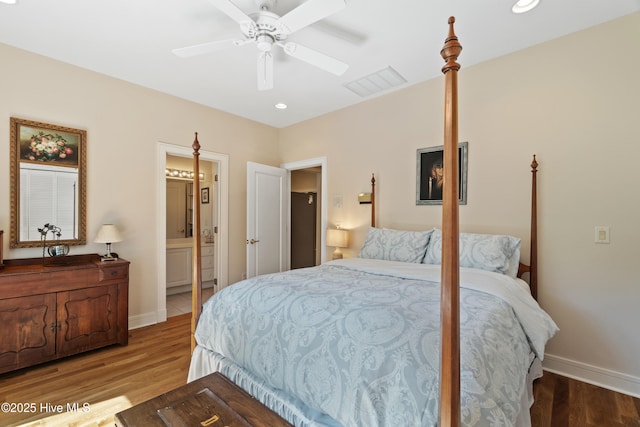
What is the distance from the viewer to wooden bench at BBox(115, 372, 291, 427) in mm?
1199

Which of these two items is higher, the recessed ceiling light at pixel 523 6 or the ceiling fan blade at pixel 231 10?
the recessed ceiling light at pixel 523 6

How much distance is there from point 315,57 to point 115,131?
240 cm

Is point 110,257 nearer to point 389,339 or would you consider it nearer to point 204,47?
point 204,47

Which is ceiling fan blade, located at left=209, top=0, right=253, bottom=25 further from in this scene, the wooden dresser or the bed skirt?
the wooden dresser

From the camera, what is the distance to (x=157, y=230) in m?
3.38

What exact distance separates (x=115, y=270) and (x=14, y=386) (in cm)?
100

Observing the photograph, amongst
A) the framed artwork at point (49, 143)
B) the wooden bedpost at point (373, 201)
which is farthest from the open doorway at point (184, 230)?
the wooden bedpost at point (373, 201)

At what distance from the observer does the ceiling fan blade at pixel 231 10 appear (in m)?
1.58

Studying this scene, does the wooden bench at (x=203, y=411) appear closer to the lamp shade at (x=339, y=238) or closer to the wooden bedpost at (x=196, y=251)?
the wooden bedpost at (x=196, y=251)

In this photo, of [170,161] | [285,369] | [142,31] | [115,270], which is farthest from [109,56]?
[285,369]

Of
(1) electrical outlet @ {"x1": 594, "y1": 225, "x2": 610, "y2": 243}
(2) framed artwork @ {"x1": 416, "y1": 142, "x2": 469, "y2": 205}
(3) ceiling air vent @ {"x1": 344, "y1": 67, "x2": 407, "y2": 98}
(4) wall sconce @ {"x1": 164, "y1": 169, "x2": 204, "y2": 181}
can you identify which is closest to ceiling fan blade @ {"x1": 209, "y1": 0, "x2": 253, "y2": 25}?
(3) ceiling air vent @ {"x1": 344, "y1": 67, "x2": 407, "y2": 98}

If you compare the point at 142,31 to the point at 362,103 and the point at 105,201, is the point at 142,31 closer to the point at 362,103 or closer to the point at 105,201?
the point at 105,201

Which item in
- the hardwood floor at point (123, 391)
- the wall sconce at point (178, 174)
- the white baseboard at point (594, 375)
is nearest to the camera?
the hardwood floor at point (123, 391)

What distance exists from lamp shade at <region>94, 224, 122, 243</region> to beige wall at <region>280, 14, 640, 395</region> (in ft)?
10.3
